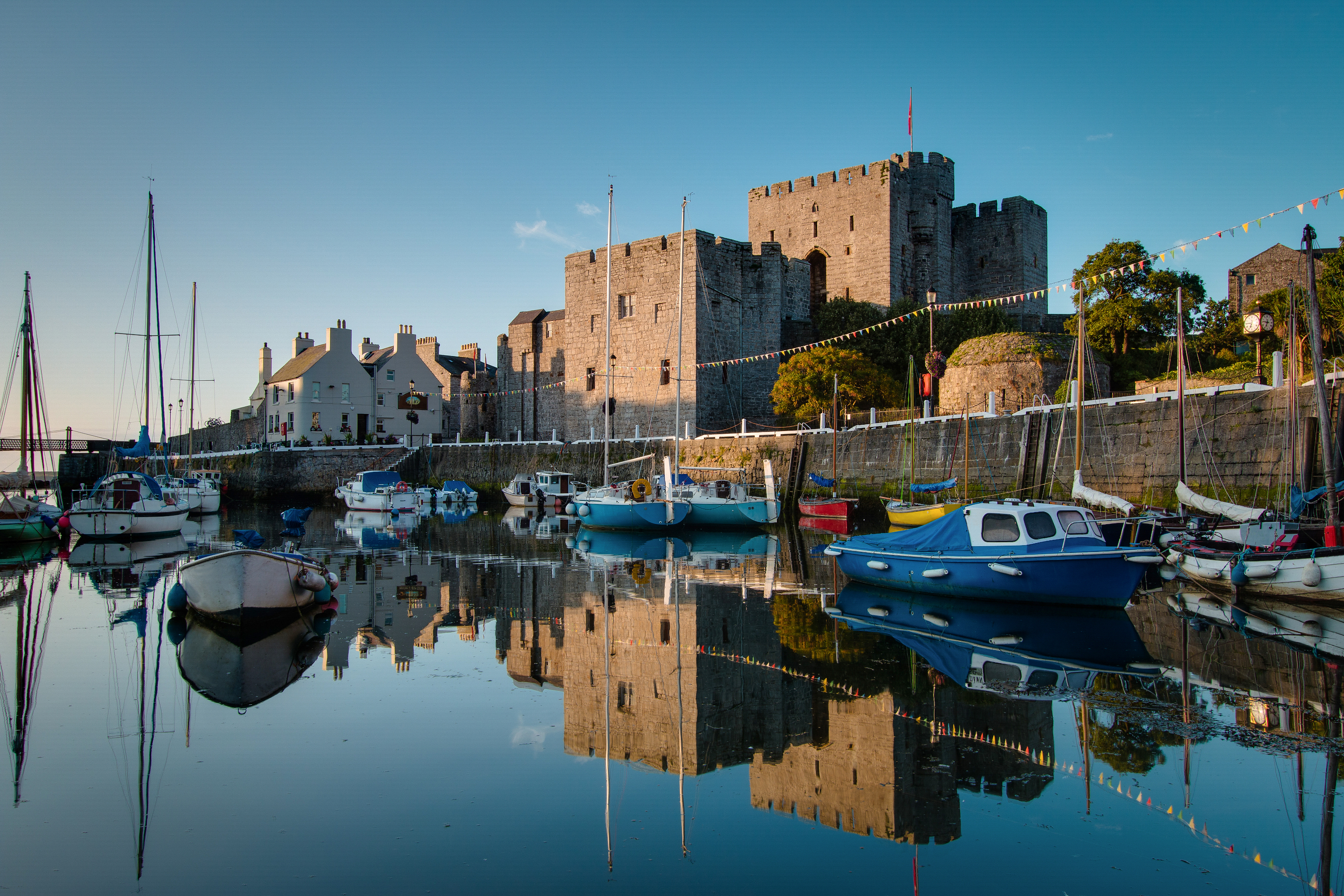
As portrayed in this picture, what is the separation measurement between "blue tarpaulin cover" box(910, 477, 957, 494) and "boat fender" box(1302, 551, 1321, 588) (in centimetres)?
1070

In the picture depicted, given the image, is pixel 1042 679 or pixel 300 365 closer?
pixel 1042 679

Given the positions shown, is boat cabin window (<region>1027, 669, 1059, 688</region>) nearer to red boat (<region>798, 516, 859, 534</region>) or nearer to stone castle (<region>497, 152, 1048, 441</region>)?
red boat (<region>798, 516, 859, 534</region>)

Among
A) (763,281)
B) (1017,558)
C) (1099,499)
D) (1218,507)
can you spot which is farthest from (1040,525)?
(763,281)

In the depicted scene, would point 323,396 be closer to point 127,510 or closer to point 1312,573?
point 127,510

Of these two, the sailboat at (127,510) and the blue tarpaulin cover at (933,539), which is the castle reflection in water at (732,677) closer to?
the blue tarpaulin cover at (933,539)

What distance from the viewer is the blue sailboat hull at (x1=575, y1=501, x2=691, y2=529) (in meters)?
21.5

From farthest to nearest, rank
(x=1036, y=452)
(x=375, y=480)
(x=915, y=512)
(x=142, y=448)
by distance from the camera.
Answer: (x=375, y=480)
(x=142, y=448)
(x=1036, y=452)
(x=915, y=512)

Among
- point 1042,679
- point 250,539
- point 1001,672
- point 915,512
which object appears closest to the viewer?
point 1042,679

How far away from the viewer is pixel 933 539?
1152cm

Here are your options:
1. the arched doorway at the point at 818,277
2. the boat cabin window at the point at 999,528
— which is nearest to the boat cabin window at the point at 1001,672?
the boat cabin window at the point at 999,528

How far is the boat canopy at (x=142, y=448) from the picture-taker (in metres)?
25.8

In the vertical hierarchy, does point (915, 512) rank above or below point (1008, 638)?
above

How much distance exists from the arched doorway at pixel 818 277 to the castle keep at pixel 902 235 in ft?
0.16

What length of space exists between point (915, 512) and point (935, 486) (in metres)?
1.76
